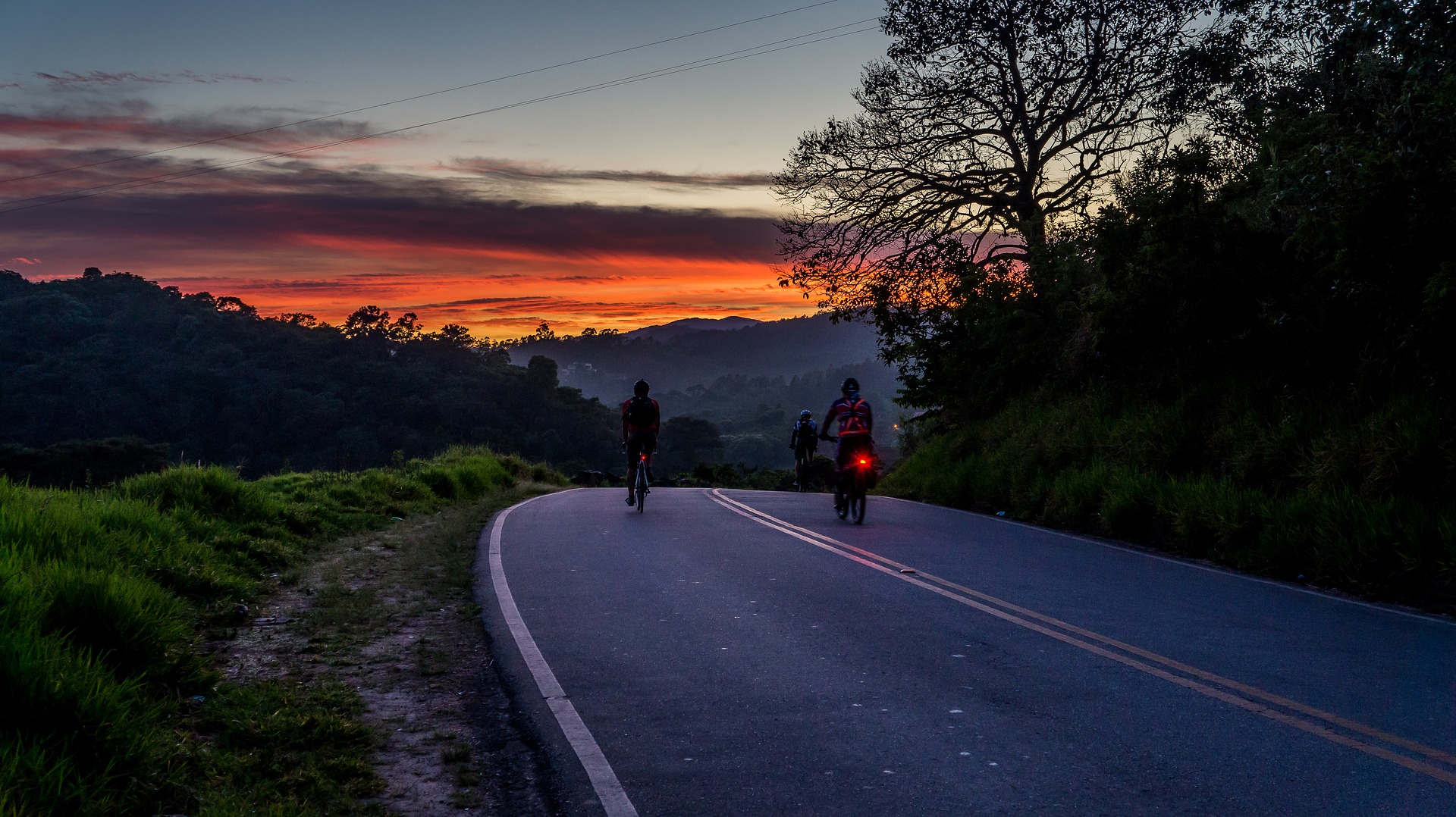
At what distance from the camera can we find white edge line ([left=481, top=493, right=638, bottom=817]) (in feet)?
13.9

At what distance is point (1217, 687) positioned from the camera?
18.7 ft

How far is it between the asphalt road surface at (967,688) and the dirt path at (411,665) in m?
0.23

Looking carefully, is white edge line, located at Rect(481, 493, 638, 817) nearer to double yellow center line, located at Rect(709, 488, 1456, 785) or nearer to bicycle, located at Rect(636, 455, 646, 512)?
double yellow center line, located at Rect(709, 488, 1456, 785)

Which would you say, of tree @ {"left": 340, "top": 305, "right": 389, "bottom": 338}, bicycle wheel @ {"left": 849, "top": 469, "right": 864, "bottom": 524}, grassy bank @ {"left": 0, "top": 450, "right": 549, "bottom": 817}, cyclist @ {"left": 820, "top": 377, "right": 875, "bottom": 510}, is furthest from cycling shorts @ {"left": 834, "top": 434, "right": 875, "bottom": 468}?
tree @ {"left": 340, "top": 305, "right": 389, "bottom": 338}

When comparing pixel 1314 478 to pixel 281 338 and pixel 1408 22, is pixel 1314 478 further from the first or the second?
pixel 281 338

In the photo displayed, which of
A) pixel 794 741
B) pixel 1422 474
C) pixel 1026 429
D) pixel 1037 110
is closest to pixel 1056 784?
pixel 794 741

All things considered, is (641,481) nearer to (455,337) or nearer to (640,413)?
(640,413)

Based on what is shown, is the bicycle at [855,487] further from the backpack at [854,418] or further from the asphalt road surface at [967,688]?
the asphalt road surface at [967,688]

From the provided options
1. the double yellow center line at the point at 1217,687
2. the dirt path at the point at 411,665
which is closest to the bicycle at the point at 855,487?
the double yellow center line at the point at 1217,687

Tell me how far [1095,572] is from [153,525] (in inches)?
349

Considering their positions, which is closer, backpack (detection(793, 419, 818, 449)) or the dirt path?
the dirt path

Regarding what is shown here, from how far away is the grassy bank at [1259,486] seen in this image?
9.05 meters

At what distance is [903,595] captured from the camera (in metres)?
8.49

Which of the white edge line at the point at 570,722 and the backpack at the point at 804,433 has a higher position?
the backpack at the point at 804,433
